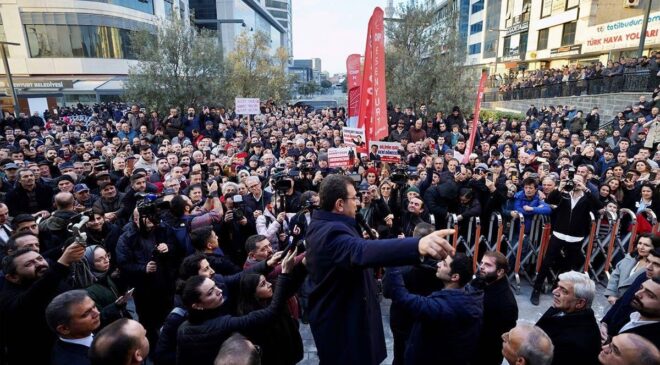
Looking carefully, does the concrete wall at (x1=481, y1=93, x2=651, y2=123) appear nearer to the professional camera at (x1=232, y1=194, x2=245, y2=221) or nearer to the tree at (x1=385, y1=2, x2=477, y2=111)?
the tree at (x1=385, y1=2, x2=477, y2=111)

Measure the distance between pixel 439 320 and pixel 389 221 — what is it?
2.35 meters

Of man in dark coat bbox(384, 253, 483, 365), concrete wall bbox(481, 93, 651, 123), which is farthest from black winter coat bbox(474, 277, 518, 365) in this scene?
concrete wall bbox(481, 93, 651, 123)

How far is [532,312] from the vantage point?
5.18 meters

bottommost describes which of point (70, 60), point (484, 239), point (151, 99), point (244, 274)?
point (484, 239)

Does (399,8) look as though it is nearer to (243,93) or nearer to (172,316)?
(243,93)

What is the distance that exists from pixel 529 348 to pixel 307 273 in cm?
135

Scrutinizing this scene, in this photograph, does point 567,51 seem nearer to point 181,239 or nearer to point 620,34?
point 620,34

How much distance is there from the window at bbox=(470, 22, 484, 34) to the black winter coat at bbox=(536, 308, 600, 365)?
57099mm

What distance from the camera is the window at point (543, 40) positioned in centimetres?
3619

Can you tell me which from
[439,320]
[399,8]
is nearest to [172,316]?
[439,320]

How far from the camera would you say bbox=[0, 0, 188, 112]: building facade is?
110 ft

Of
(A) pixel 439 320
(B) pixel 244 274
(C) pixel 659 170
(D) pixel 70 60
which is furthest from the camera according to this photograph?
(D) pixel 70 60

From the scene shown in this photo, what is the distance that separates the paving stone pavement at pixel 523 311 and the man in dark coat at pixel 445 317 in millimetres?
1642

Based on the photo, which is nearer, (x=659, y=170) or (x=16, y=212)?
(x=16, y=212)
